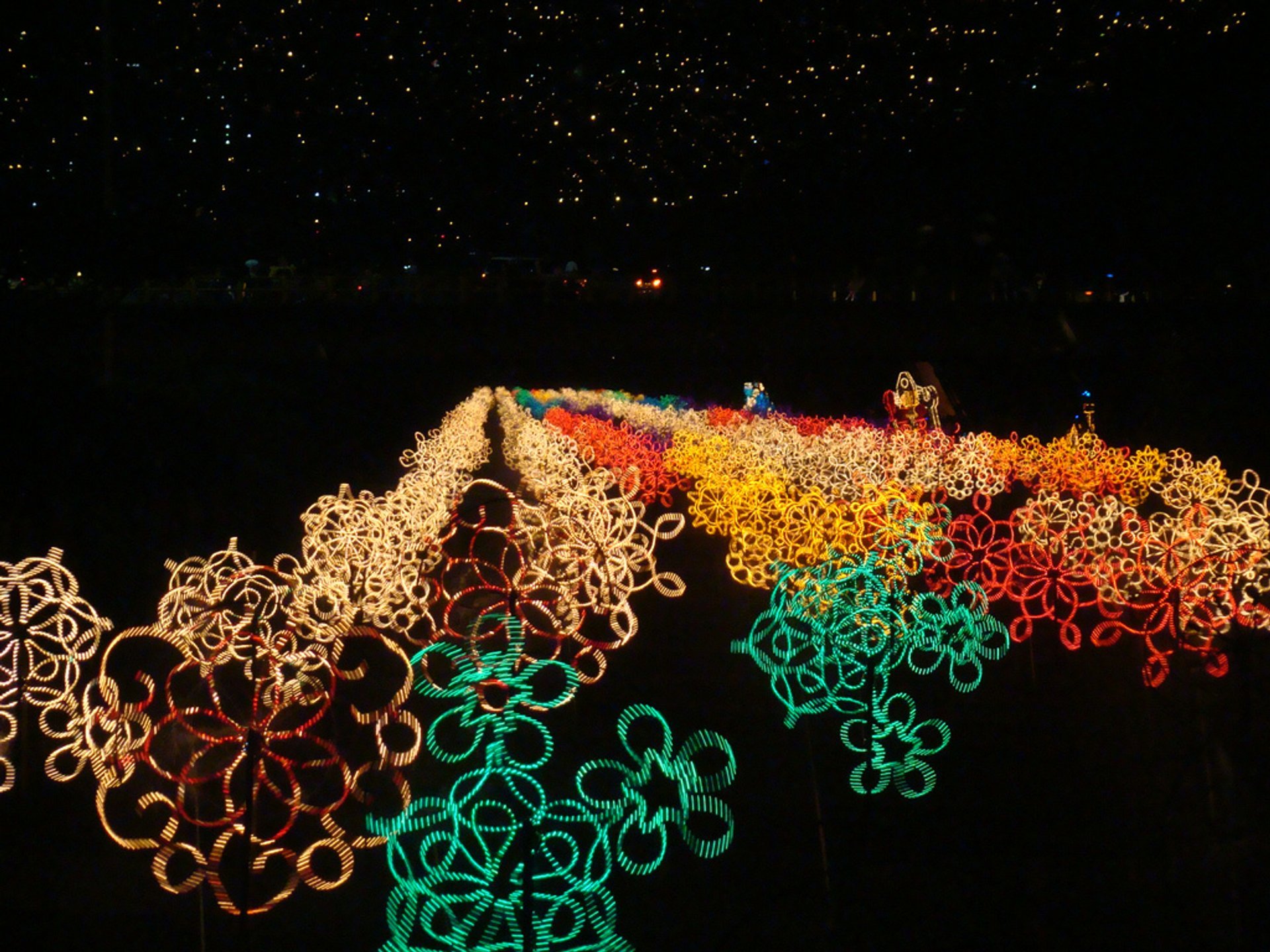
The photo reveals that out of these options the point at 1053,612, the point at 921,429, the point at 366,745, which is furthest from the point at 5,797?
the point at 921,429

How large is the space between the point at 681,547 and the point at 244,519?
7205 mm

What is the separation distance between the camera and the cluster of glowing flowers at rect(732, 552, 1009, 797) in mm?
8492

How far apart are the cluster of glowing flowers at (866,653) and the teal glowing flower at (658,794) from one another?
1048 mm

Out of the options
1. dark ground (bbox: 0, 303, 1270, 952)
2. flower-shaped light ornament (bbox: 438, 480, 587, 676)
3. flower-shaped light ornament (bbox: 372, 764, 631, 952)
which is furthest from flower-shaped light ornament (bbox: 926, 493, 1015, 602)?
flower-shaped light ornament (bbox: 372, 764, 631, 952)

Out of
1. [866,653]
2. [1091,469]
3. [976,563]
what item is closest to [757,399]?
[1091,469]

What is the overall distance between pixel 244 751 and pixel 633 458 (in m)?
22.1

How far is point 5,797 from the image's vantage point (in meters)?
7.51

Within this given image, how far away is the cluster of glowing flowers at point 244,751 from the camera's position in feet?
18.2

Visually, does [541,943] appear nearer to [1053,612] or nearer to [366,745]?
[366,745]

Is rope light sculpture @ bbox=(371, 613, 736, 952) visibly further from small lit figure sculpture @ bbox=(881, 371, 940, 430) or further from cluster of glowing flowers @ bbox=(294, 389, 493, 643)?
small lit figure sculpture @ bbox=(881, 371, 940, 430)

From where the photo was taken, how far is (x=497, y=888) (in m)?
5.46

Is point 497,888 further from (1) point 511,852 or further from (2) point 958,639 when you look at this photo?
(2) point 958,639

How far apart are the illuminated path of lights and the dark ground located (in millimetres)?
262

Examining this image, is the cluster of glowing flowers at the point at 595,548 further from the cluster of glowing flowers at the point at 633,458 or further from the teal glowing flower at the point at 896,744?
the cluster of glowing flowers at the point at 633,458
